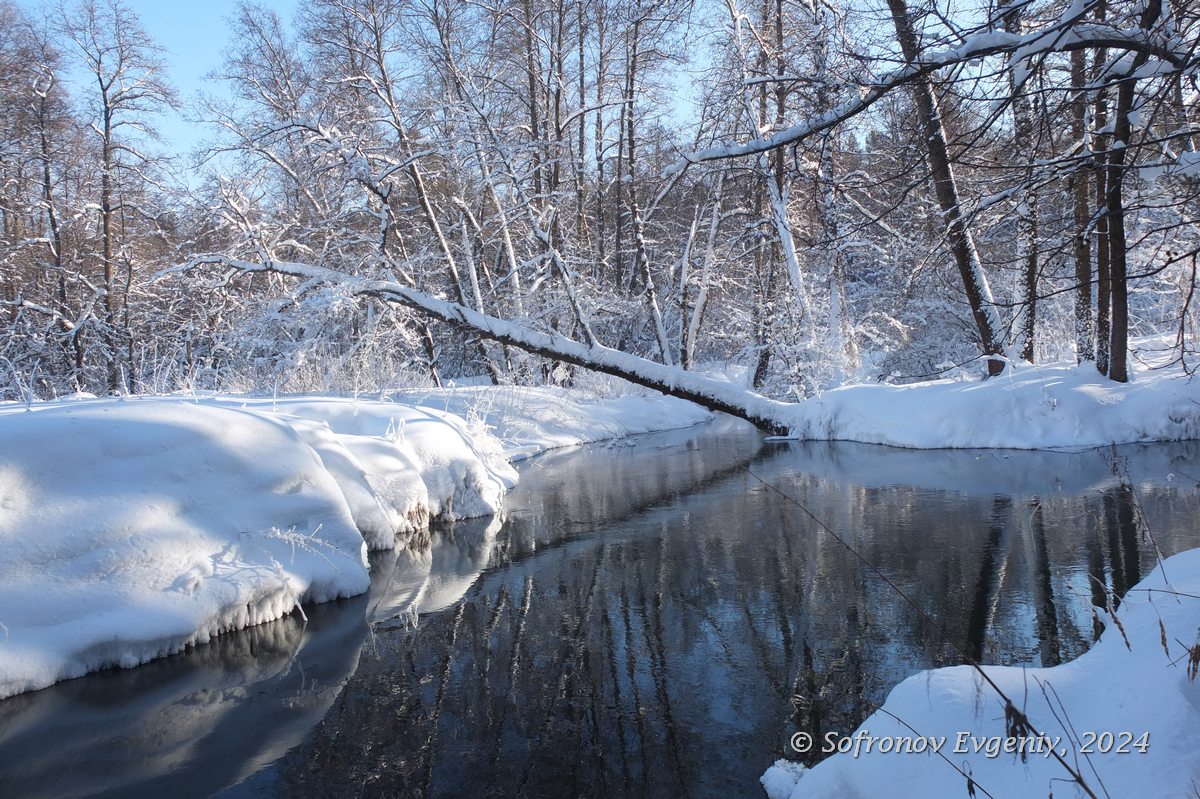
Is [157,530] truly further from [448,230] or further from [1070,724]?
[448,230]

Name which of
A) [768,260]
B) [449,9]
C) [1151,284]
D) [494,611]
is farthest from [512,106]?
[494,611]

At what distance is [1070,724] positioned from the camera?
2.38 m

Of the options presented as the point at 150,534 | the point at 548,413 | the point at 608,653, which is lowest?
the point at 608,653

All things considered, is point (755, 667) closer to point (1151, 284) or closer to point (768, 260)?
point (1151, 284)

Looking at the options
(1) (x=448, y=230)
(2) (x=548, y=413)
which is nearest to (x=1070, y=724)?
(2) (x=548, y=413)

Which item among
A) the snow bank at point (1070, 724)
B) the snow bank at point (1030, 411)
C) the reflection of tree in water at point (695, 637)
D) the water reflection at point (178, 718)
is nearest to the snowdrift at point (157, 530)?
the water reflection at point (178, 718)

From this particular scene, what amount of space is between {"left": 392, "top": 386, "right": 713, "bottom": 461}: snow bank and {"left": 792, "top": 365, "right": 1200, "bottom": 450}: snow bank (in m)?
5.64

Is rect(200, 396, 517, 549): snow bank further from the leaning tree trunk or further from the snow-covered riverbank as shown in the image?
the leaning tree trunk

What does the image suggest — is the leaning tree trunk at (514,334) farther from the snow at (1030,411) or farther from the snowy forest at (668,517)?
the snow at (1030,411)

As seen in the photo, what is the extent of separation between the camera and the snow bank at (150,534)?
4.75 meters

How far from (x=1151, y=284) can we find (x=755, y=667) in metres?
15.3

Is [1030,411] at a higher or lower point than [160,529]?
higher

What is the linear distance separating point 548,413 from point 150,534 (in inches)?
475

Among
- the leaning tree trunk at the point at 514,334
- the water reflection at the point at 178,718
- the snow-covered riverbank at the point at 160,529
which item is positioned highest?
the leaning tree trunk at the point at 514,334
